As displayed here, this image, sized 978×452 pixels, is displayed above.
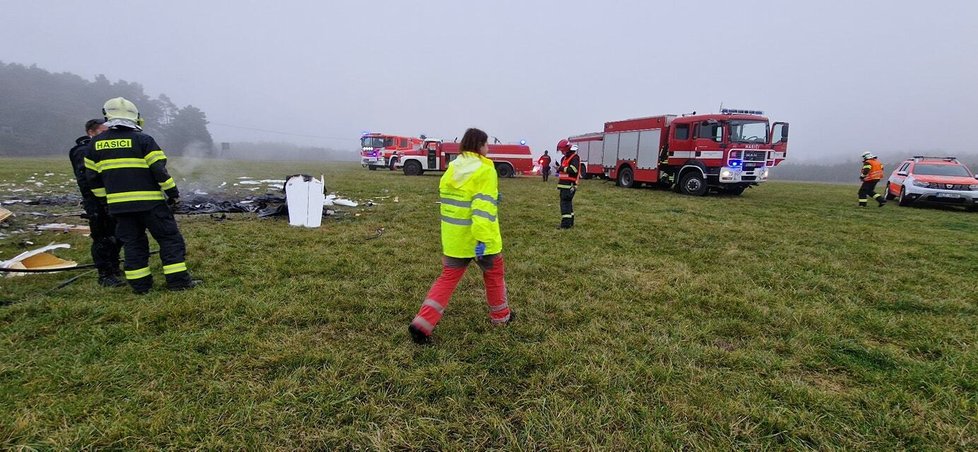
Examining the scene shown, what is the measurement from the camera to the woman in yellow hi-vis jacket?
9.50 ft

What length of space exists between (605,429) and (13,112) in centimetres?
9458

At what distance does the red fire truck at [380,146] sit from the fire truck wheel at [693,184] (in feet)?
59.2

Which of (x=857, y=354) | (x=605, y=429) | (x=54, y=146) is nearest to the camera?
(x=605, y=429)

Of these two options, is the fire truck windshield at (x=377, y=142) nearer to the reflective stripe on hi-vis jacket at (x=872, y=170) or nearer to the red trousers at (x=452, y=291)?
the reflective stripe on hi-vis jacket at (x=872, y=170)

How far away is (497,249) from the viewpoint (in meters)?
3.00

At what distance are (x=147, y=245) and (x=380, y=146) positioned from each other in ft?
83.2

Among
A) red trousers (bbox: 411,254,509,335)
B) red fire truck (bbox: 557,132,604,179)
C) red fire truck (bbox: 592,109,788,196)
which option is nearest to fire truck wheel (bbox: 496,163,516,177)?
red fire truck (bbox: 557,132,604,179)

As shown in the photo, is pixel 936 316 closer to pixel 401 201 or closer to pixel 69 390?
pixel 69 390

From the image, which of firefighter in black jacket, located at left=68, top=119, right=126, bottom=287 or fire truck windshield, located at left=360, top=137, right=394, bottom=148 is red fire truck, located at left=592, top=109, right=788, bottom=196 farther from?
fire truck windshield, located at left=360, top=137, right=394, bottom=148

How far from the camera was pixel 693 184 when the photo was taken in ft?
43.4

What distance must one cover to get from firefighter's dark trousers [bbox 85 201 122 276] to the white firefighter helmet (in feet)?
3.45

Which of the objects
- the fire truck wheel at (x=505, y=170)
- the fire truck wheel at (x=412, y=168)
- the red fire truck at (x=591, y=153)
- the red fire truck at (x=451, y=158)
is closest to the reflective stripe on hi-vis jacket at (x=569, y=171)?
the red fire truck at (x=591, y=153)

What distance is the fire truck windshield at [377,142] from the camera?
91.6 ft

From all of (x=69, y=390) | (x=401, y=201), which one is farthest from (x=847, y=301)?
(x=401, y=201)
